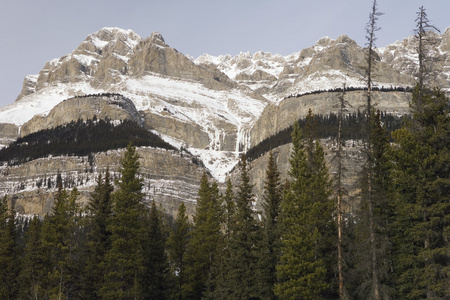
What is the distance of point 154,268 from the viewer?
170ft

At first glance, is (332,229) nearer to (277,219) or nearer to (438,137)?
(277,219)

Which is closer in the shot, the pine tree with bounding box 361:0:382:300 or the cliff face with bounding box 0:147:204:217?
the pine tree with bounding box 361:0:382:300

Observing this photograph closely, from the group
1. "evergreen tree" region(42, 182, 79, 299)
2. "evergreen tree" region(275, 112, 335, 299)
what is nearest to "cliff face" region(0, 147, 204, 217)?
"evergreen tree" region(42, 182, 79, 299)

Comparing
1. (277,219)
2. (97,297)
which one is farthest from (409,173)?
(97,297)

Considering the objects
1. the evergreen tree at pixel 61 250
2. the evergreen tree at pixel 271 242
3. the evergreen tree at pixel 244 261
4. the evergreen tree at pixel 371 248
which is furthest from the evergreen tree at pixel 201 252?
the evergreen tree at pixel 371 248

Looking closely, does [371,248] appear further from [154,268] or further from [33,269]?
[33,269]

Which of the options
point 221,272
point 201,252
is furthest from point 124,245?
point 201,252

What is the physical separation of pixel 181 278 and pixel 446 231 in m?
37.2

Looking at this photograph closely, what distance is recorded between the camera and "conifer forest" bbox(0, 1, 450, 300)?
29.3 meters

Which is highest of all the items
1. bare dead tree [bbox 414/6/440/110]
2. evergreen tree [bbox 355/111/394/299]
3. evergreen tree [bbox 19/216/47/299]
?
bare dead tree [bbox 414/6/440/110]

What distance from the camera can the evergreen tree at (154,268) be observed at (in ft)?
167

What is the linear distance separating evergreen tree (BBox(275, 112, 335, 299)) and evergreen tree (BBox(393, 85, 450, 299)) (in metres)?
7.01

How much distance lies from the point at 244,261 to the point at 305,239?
8739mm

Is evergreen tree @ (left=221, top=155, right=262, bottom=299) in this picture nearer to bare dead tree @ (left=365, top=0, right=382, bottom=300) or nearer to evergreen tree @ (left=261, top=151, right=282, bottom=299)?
evergreen tree @ (left=261, top=151, right=282, bottom=299)
